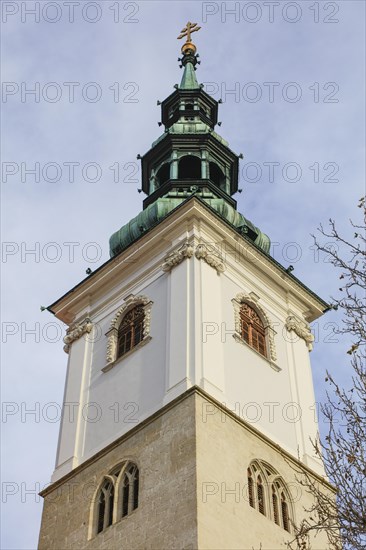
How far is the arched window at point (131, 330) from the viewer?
27266mm

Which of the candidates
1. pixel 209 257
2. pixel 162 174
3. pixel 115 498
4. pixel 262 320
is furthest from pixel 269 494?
pixel 162 174

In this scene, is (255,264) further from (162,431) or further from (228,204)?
(162,431)

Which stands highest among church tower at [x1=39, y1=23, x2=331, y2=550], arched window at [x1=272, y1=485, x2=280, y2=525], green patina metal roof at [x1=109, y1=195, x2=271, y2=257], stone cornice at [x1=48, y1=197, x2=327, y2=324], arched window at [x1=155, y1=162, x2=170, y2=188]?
arched window at [x1=155, y1=162, x2=170, y2=188]

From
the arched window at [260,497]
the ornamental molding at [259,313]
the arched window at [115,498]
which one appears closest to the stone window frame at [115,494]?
the arched window at [115,498]

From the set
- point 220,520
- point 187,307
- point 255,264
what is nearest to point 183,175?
point 255,264

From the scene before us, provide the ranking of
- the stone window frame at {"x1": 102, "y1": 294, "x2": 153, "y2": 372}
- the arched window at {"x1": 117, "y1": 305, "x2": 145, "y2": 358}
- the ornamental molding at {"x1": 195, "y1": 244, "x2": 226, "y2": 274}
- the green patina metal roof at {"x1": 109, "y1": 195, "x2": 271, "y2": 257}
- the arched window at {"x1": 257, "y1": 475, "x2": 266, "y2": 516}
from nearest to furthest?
the arched window at {"x1": 257, "y1": 475, "x2": 266, "y2": 516} → the stone window frame at {"x1": 102, "y1": 294, "x2": 153, "y2": 372} → the arched window at {"x1": 117, "y1": 305, "x2": 145, "y2": 358} → the ornamental molding at {"x1": 195, "y1": 244, "x2": 226, "y2": 274} → the green patina metal roof at {"x1": 109, "y1": 195, "x2": 271, "y2": 257}

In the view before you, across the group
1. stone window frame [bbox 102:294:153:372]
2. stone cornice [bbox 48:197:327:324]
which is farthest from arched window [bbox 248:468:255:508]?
stone cornice [bbox 48:197:327:324]

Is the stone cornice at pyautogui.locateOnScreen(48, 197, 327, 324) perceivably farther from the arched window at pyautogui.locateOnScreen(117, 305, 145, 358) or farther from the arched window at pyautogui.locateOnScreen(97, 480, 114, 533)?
the arched window at pyautogui.locateOnScreen(97, 480, 114, 533)

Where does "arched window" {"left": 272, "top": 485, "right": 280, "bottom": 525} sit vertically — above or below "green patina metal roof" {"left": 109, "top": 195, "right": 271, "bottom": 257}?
below

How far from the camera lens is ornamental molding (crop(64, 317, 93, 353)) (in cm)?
2912

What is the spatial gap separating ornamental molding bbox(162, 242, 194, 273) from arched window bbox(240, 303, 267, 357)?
1963 millimetres

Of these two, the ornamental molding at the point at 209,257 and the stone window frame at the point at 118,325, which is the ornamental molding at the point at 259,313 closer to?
the ornamental molding at the point at 209,257

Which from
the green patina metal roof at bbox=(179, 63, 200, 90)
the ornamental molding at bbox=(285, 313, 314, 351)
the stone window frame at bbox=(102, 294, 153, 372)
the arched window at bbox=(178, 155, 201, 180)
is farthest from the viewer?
the green patina metal roof at bbox=(179, 63, 200, 90)

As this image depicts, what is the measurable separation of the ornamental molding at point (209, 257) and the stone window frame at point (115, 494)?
611 cm
